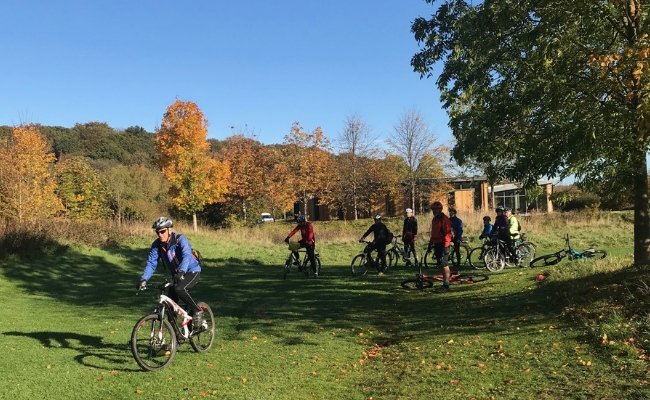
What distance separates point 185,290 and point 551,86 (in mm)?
6279

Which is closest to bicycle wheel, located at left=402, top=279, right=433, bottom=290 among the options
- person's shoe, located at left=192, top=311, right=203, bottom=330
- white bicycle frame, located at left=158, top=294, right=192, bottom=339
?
person's shoe, located at left=192, top=311, right=203, bottom=330

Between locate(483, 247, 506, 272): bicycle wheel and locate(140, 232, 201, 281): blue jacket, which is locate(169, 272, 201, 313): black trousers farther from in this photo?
locate(483, 247, 506, 272): bicycle wheel

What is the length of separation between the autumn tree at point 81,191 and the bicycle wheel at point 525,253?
3707cm

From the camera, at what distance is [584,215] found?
34.6m

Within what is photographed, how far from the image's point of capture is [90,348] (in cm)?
757

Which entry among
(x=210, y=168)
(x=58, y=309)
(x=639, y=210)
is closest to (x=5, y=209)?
(x=210, y=168)

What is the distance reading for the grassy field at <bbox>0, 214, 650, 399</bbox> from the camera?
5617 mm

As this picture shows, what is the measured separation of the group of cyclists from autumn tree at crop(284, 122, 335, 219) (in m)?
32.4

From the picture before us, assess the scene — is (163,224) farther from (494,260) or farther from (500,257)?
(500,257)

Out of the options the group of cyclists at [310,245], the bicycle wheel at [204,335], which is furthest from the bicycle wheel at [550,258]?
the bicycle wheel at [204,335]

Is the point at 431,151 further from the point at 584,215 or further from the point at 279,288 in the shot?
the point at 279,288

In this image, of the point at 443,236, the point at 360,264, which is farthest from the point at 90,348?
the point at 360,264

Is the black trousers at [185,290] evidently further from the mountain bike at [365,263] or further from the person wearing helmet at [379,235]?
the mountain bike at [365,263]

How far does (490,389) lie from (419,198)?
4721 cm
